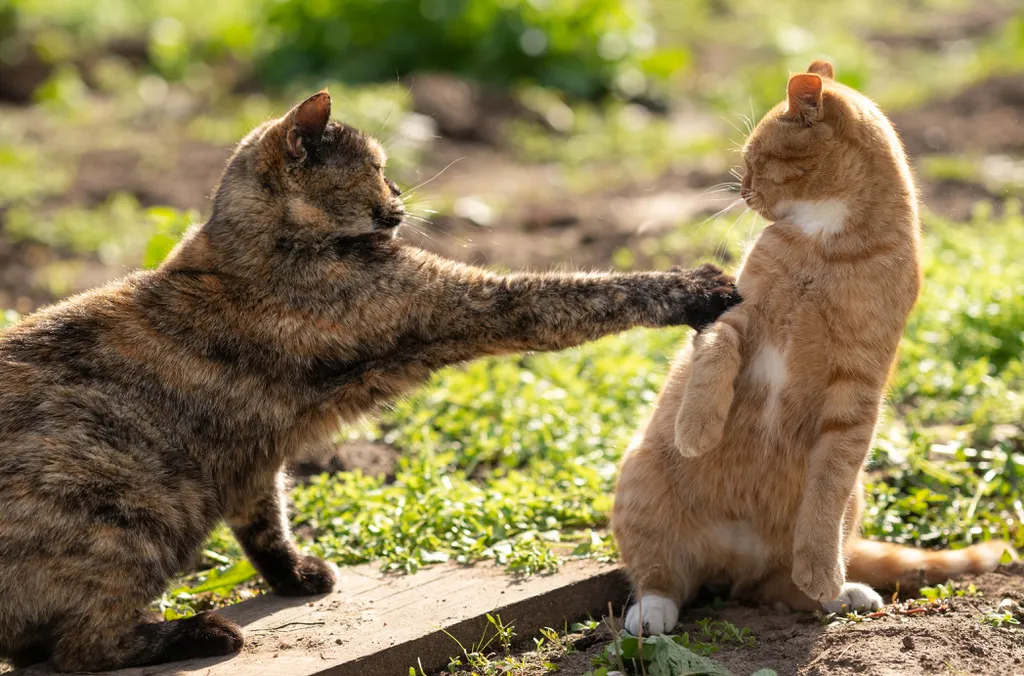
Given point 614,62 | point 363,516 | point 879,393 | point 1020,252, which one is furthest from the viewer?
point 614,62

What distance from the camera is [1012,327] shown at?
580 cm

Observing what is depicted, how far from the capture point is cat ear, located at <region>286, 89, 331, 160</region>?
13.2ft

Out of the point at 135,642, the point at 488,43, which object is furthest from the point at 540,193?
the point at 135,642

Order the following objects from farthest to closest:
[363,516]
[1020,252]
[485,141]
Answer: [485,141], [1020,252], [363,516]

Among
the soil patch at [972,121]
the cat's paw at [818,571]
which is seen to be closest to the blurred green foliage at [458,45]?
the soil patch at [972,121]

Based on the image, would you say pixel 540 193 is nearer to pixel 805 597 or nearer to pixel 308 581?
pixel 308 581

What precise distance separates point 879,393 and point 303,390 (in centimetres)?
184

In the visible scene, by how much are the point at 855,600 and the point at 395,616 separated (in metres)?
1.49

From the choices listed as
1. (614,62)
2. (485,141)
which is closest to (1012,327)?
(485,141)

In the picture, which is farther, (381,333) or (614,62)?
(614,62)

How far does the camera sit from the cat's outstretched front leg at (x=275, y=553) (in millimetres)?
4180

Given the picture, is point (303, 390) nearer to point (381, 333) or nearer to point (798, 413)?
point (381, 333)

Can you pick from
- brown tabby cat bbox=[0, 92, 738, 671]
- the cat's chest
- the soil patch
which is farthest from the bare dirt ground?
the cat's chest

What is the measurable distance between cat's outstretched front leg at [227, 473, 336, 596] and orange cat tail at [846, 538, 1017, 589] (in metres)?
1.82
